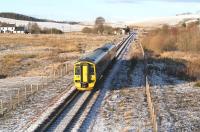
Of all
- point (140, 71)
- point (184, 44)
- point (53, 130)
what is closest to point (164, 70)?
point (140, 71)

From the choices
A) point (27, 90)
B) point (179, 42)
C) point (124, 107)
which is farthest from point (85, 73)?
point (179, 42)

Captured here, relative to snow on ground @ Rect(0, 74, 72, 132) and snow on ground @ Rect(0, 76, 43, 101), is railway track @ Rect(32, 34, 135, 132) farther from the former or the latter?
snow on ground @ Rect(0, 76, 43, 101)

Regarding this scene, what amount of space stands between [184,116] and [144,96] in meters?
5.38

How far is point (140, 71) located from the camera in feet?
125

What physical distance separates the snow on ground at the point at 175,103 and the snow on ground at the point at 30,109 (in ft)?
17.6

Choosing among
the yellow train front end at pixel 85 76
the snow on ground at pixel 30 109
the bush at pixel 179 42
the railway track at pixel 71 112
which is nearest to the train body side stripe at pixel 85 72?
the yellow train front end at pixel 85 76

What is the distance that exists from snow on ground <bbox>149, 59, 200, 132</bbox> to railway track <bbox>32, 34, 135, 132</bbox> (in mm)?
3312

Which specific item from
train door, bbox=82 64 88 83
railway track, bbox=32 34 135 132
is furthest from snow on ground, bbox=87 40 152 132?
train door, bbox=82 64 88 83

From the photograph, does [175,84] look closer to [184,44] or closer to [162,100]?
[162,100]

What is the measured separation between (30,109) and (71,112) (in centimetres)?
208

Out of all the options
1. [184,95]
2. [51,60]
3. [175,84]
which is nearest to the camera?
[184,95]

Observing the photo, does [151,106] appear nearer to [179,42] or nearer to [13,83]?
[13,83]

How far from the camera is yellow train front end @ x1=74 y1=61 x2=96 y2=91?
27.3 m

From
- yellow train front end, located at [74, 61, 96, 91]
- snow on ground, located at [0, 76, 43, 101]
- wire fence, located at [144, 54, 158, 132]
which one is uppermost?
yellow train front end, located at [74, 61, 96, 91]
